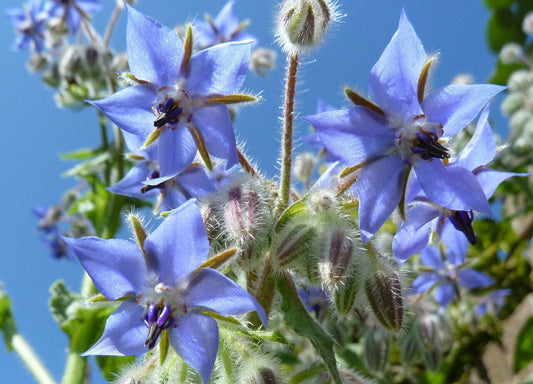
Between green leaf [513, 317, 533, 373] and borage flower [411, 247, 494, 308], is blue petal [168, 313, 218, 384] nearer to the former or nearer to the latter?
borage flower [411, 247, 494, 308]

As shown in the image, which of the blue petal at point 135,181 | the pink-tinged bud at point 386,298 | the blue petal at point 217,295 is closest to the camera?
the blue petal at point 217,295

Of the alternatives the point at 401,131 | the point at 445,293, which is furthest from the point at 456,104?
the point at 445,293

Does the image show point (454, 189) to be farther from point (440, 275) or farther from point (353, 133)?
point (440, 275)

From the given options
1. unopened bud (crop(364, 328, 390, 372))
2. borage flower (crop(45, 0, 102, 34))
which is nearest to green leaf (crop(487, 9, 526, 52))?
borage flower (crop(45, 0, 102, 34))

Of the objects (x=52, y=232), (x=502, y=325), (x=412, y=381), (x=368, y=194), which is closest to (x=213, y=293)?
(x=368, y=194)

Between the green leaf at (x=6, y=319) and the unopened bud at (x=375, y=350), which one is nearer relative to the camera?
the unopened bud at (x=375, y=350)

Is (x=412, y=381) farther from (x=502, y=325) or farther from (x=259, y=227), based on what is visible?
(x=259, y=227)

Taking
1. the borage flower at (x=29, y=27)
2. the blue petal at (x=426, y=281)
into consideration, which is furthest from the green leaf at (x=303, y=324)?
the borage flower at (x=29, y=27)

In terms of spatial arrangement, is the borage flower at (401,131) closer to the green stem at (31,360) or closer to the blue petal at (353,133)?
the blue petal at (353,133)
